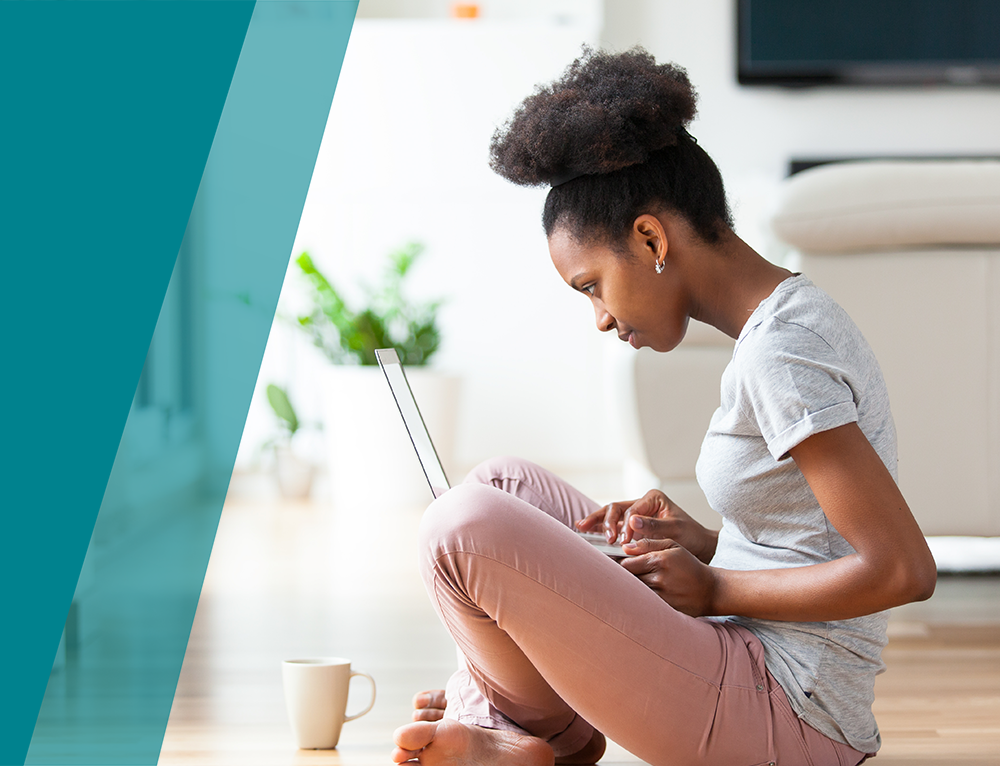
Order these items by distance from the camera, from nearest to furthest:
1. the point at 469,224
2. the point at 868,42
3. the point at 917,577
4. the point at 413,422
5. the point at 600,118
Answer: the point at 917,577 < the point at 600,118 < the point at 413,422 < the point at 469,224 < the point at 868,42

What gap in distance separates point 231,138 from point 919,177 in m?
1.15

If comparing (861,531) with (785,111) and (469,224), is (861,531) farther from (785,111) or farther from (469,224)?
(785,111)

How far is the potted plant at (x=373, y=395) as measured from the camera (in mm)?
3158

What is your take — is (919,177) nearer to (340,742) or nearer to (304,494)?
(340,742)

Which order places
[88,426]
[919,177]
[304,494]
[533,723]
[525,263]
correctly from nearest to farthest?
[88,426]
[533,723]
[919,177]
[304,494]
[525,263]

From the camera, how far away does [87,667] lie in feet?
3.18

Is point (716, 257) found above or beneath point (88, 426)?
above

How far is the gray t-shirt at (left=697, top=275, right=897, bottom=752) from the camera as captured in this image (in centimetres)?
86

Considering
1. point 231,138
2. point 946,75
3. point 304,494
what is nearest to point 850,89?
point 946,75

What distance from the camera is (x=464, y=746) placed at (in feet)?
3.35

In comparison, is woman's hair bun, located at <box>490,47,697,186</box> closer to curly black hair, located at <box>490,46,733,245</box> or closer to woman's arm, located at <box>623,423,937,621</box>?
curly black hair, located at <box>490,46,733,245</box>

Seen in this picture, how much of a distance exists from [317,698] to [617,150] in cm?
70
